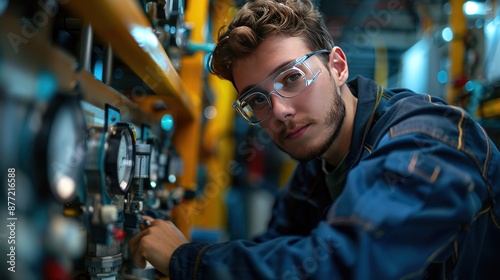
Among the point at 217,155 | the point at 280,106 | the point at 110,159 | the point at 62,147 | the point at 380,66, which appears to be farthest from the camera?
the point at 217,155

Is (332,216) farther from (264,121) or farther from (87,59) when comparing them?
(87,59)

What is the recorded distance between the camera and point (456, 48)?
2.38 meters

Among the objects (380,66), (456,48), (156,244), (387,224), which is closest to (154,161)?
(156,244)

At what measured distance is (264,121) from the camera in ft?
3.60

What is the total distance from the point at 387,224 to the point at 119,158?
492 millimetres

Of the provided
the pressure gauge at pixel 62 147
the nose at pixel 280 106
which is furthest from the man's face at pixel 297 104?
the pressure gauge at pixel 62 147

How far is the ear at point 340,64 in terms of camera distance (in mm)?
1162

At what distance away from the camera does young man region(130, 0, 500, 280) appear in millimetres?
693

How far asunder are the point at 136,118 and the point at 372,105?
0.65 metres

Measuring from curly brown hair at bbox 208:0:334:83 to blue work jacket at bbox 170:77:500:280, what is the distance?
0.32 meters

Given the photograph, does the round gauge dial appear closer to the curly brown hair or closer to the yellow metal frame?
the yellow metal frame

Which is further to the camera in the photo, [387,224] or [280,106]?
[280,106]

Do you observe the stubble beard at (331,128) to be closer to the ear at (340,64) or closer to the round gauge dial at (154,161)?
the ear at (340,64)

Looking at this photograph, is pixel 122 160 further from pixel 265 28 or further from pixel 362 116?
pixel 362 116
